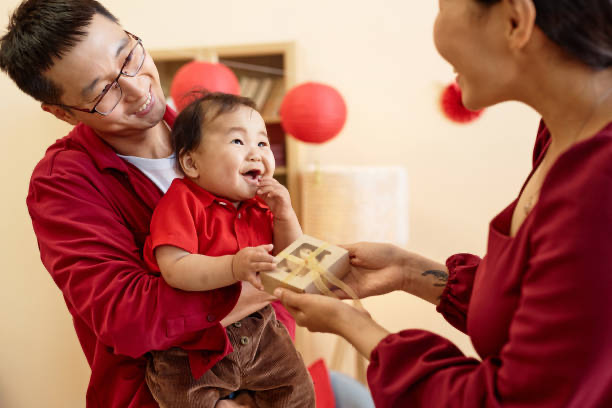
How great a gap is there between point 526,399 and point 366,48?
2701mm

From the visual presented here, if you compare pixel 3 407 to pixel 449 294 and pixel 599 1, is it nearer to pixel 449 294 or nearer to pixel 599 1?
pixel 449 294

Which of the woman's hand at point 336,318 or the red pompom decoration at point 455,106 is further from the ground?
the red pompom decoration at point 455,106

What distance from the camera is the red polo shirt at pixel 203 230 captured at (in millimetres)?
1185

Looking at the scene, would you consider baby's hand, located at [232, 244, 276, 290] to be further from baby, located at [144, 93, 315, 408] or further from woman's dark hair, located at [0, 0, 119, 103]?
woman's dark hair, located at [0, 0, 119, 103]

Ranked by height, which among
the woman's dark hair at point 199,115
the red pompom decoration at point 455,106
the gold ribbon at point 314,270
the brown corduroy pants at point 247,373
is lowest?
the brown corduroy pants at point 247,373

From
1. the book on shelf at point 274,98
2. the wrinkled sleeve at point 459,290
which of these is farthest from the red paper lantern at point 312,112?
the wrinkled sleeve at point 459,290

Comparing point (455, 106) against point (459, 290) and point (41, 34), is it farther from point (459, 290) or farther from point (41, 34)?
point (41, 34)

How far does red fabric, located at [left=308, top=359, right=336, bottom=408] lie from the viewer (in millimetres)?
2037

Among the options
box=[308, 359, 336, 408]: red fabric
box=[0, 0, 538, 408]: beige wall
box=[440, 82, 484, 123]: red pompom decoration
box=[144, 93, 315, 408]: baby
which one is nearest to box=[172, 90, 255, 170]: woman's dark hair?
box=[144, 93, 315, 408]: baby

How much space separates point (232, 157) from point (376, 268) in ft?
1.54

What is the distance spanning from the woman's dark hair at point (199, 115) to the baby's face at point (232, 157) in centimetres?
2

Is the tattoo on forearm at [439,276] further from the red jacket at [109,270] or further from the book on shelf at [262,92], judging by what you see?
the book on shelf at [262,92]

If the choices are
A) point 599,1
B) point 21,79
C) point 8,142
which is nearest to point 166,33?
point 8,142

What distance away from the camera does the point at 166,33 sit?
3287mm
